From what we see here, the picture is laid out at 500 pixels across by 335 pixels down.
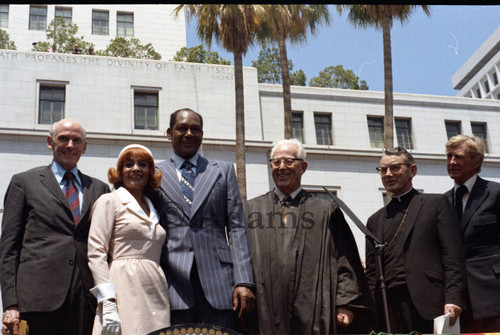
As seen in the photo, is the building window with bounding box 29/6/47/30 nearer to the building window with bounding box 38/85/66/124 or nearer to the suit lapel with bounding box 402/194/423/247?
the building window with bounding box 38/85/66/124

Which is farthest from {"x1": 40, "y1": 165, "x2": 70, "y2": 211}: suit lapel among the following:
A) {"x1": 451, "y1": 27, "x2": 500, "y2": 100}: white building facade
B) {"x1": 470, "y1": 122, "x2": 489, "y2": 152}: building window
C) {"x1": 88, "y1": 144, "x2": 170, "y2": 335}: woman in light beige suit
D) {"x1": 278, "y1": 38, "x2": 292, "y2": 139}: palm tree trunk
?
{"x1": 451, "y1": 27, "x2": 500, "y2": 100}: white building facade

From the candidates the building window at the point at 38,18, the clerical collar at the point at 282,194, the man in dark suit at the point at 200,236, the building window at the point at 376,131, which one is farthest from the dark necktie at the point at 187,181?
the building window at the point at 38,18

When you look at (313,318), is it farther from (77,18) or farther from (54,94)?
(77,18)

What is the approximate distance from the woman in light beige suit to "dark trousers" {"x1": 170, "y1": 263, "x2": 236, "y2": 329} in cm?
14

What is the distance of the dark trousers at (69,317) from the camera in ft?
15.6

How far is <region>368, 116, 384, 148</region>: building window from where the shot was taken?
97.5 ft

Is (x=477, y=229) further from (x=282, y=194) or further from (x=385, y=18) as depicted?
(x=385, y=18)

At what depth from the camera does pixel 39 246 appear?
491 centimetres

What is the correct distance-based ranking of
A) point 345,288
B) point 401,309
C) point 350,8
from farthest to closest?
point 350,8 < point 401,309 < point 345,288

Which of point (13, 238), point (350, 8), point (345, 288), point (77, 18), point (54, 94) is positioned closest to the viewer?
point (13, 238)

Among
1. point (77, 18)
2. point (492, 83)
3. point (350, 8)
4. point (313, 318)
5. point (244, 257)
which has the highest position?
point (492, 83)

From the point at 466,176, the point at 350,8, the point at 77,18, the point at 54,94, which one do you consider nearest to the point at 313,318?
the point at 466,176

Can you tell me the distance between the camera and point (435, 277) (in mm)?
5586

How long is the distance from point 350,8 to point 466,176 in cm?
1843
